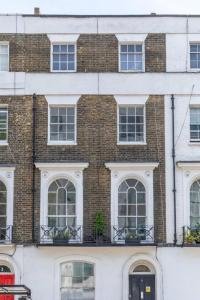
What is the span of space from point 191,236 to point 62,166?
226 inches

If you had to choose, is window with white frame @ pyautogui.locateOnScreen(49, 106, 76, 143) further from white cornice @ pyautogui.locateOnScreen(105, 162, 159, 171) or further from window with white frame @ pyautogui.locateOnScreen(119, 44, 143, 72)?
window with white frame @ pyautogui.locateOnScreen(119, 44, 143, 72)

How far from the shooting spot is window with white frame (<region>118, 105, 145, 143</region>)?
31.9 meters

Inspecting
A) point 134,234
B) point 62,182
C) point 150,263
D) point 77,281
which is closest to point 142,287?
point 150,263

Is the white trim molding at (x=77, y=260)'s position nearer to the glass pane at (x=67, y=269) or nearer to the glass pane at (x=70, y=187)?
the glass pane at (x=67, y=269)

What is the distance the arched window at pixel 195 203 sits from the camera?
103 ft

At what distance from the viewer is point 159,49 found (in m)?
32.4

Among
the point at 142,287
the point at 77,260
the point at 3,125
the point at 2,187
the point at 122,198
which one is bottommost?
the point at 142,287

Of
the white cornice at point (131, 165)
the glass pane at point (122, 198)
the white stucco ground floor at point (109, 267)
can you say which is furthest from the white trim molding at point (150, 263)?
the white cornice at point (131, 165)

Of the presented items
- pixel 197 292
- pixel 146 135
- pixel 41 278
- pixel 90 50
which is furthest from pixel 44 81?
pixel 197 292

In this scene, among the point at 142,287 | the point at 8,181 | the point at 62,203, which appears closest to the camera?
the point at 142,287

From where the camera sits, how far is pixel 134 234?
3094 cm

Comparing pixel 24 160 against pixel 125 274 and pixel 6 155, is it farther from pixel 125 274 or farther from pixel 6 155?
pixel 125 274

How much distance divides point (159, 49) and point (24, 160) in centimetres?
709

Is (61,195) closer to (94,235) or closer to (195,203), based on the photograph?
(94,235)
